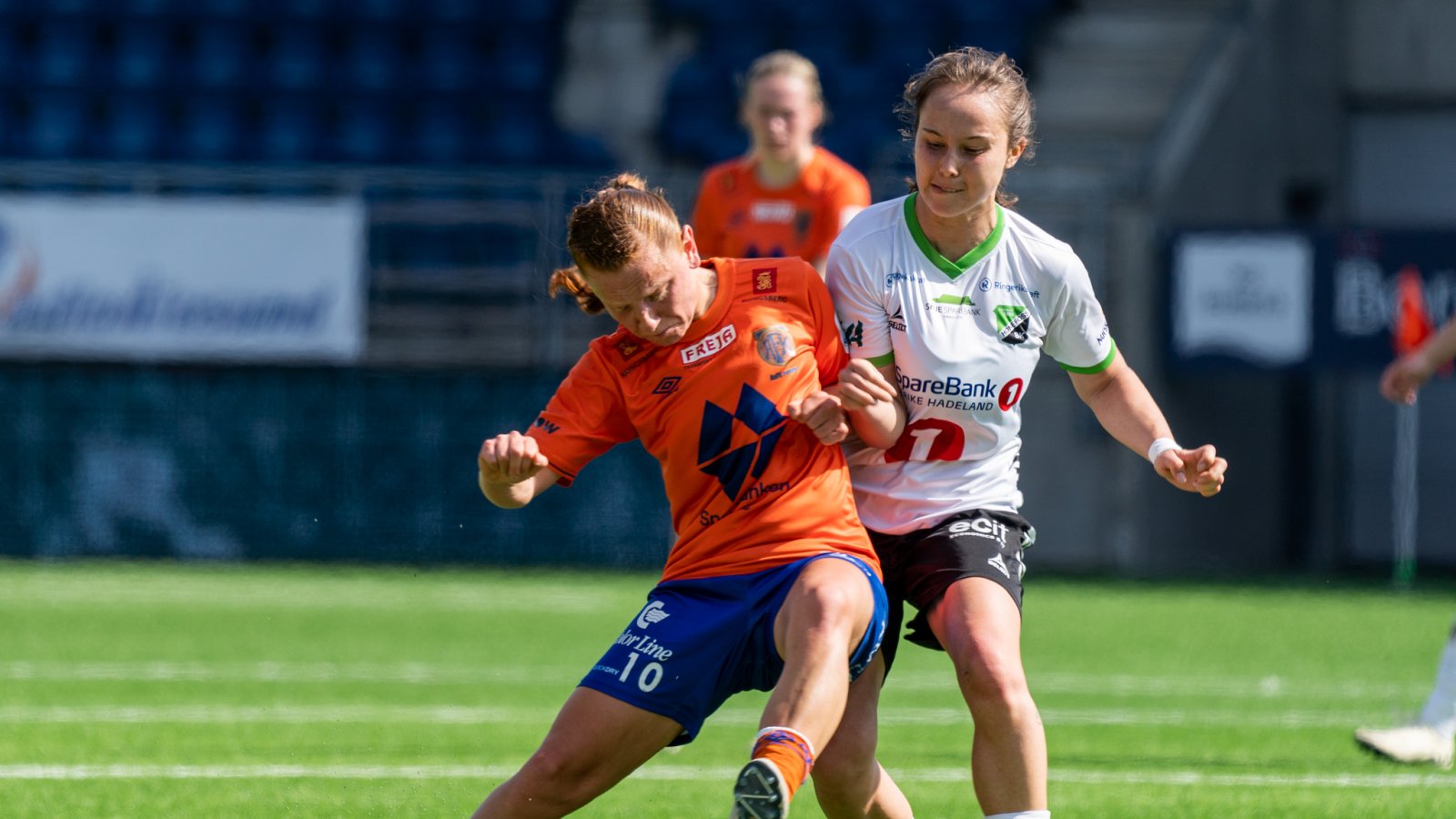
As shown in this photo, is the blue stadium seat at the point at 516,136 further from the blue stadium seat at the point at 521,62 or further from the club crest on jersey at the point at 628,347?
the club crest on jersey at the point at 628,347

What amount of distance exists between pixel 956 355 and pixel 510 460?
97cm

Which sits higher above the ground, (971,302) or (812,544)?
(971,302)

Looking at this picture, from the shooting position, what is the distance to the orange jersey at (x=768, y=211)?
7.57 meters

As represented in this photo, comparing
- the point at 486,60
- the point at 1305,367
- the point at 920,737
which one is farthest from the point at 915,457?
the point at 486,60

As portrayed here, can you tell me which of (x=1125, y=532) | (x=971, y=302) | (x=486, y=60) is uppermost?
(x=486, y=60)

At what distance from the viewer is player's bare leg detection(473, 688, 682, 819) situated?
392 cm

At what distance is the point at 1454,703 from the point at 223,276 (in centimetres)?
1006

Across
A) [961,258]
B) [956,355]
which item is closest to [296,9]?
[961,258]

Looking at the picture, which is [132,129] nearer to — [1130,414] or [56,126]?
[56,126]

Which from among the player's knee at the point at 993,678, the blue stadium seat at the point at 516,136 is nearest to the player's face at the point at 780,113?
the player's knee at the point at 993,678

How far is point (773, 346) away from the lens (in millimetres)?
4148

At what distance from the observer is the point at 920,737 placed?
22.5 feet

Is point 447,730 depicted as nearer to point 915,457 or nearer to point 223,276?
point 915,457

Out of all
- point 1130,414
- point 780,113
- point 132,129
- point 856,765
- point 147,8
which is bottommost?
point 856,765
